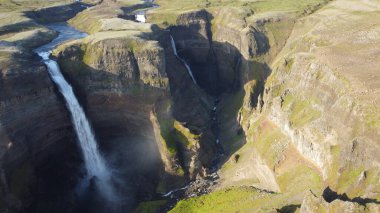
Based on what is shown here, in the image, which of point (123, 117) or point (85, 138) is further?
point (123, 117)

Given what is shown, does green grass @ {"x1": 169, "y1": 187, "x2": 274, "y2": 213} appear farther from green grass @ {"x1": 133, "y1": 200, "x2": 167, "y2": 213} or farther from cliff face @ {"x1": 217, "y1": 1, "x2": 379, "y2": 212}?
cliff face @ {"x1": 217, "y1": 1, "x2": 379, "y2": 212}

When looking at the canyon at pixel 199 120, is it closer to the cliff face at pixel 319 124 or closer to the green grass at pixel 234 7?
the cliff face at pixel 319 124

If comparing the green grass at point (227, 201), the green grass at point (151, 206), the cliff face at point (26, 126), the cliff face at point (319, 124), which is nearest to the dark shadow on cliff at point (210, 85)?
the cliff face at point (319, 124)

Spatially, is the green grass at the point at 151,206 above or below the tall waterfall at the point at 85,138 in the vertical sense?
below

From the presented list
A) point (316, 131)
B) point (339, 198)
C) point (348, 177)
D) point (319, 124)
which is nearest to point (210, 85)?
point (319, 124)

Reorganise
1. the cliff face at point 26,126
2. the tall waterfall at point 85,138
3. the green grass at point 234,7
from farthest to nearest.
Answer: the green grass at point 234,7, the tall waterfall at point 85,138, the cliff face at point 26,126

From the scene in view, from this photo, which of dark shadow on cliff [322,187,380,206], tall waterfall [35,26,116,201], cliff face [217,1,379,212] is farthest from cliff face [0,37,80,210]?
dark shadow on cliff [322,187,380,206]

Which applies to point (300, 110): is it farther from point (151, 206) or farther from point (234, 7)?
point (234, 7)
